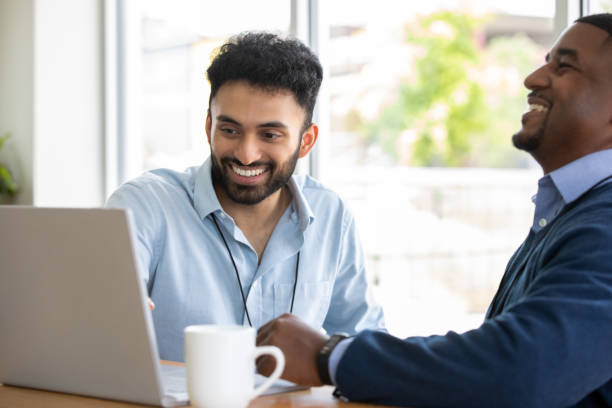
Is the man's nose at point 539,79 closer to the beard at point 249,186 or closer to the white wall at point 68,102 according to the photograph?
the beard at point 249,186

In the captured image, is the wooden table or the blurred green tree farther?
the blurred green tree

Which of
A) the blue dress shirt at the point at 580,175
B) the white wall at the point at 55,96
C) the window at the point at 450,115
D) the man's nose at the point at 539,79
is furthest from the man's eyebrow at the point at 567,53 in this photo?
the window at the point at 450,115

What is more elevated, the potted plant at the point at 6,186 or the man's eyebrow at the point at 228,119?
the man's eyebrow at the point at 228,119

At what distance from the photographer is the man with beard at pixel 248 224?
1.62m

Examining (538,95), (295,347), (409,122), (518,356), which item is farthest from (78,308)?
(409,122)

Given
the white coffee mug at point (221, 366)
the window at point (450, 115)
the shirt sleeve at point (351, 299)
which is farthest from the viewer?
the window at point (450, 115)

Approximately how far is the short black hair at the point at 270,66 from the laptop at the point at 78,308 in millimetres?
810

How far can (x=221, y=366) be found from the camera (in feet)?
2.93

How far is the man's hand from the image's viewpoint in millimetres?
1051

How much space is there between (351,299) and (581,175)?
2.23 feet

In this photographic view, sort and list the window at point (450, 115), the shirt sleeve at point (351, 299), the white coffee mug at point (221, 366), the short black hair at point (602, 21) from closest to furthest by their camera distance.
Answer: the white coffee mug at point (221, 366), the short black hair at point (602, 21), the shirt sleeve at point (351, 299), the window at point (450, 115)

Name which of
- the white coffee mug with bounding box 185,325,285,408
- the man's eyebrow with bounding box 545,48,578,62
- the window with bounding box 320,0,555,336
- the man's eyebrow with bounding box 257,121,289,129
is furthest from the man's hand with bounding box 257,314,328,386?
the window with bounding box 320,0,555,336

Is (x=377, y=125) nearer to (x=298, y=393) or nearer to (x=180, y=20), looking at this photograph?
(x=180, y=20)

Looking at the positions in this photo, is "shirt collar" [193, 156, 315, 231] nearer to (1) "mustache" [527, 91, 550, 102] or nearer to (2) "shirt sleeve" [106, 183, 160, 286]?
(2) "shirt sleeve" [106, 183, 160, 286]
